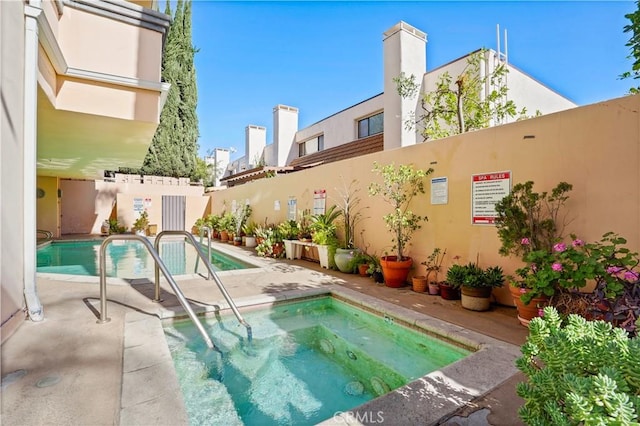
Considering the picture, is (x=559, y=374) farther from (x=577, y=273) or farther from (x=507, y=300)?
(x=507, y=300)

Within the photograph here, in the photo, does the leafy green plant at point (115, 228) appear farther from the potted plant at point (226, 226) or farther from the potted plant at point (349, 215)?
the potted plant at point (349, 215)

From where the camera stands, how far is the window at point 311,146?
57.4ft

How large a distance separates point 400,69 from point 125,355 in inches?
433

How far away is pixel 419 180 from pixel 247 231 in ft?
27.5

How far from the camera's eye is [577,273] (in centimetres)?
326

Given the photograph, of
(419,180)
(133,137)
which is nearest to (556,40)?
(419,180)

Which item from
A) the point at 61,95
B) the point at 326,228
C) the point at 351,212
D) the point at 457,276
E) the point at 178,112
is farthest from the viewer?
the point at 178,112

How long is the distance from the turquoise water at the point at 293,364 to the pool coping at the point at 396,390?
302 mm

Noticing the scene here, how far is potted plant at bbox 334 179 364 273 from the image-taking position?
7274 mm

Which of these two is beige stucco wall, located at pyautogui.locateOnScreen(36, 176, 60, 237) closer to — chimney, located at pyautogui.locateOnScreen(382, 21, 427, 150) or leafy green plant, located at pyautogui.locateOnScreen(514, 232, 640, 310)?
chimney, located at pyautogui.locateOnScreen(382, 21, 427, 150)

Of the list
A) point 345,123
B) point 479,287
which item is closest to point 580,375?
point 479,287

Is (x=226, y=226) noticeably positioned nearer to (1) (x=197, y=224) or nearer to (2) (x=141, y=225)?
(1) (x=197, y=224)

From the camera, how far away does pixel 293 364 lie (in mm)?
3484

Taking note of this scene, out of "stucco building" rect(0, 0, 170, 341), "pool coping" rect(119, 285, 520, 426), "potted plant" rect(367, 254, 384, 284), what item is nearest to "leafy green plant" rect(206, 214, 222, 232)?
"stucco building" rect(0, 0, 170, 341)
